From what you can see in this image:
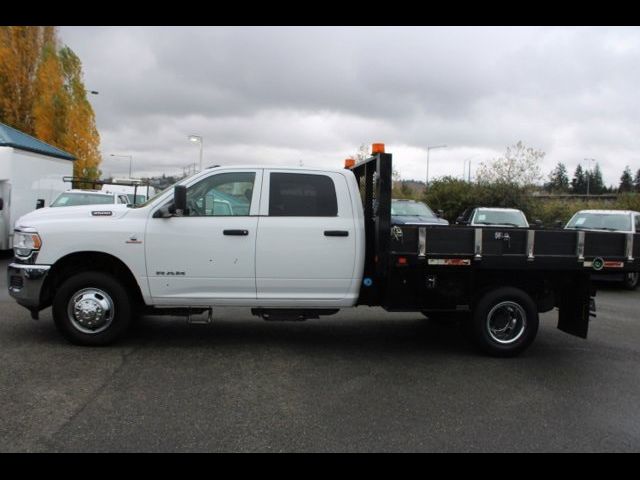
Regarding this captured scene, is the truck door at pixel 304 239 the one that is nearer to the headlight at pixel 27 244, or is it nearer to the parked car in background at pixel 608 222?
the headlight at pixel 27 244

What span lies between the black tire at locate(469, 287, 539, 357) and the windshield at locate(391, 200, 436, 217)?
8924 mm

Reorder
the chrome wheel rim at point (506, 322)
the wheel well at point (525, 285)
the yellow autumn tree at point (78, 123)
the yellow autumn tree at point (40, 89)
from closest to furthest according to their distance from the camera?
1. the chrome wheel rim at point (506, 322)
2. the wheel well at point (525, 285)
3. the yellow autumn tree at point (40, 89)
4. the yellow autumn tree at point (78, 123)

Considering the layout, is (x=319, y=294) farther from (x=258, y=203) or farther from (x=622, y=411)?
(x=622, y=411)

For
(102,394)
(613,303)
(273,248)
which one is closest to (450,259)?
(273,248)

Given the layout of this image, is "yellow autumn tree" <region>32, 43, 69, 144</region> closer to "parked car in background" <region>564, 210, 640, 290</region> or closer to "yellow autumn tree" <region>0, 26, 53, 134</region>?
"yellow autumn tree" <region>0, 26, 53, 134</region>

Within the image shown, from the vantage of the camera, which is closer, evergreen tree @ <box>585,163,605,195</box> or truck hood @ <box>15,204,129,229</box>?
truck hood @ <box>15,204,129,229</box>

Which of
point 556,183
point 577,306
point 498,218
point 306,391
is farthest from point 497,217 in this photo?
point 556,183

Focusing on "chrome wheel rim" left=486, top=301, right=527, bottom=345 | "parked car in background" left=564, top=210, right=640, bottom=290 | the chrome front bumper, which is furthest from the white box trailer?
"parked car in background" left=564, top=210, right=640, bottom=290

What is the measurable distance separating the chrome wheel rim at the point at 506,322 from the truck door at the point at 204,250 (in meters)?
2.73

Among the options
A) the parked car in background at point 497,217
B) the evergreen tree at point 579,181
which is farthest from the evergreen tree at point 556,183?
the parked car in background at point 497,217

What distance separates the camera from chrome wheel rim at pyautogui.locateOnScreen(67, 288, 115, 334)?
19.6ft

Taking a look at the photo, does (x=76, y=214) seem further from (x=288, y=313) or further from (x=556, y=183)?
(x=556, y=183)

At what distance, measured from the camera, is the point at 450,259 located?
6.05 meters

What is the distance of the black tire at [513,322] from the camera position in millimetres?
6234
